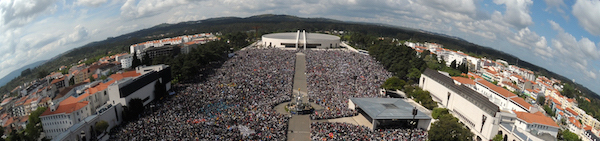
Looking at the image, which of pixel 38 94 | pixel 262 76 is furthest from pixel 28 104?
pixel 262 76

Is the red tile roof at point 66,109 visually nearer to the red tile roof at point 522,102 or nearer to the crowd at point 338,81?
the crowd at point 338,81

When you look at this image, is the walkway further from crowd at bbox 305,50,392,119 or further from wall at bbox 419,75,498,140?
wall at bbox 419,75,498,140

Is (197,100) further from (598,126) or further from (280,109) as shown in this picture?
(598,126)

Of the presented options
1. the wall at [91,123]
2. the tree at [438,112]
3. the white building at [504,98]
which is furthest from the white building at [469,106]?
the wall at [91,123]

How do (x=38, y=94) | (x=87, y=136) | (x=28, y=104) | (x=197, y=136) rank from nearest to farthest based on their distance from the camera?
(x=197, y=136) < (x=87, y=136) < (x=28, y=104) < (x=38, y=94)

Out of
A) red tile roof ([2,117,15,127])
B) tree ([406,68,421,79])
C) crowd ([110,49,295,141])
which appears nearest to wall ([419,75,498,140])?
tree ([406,68,421,79])
